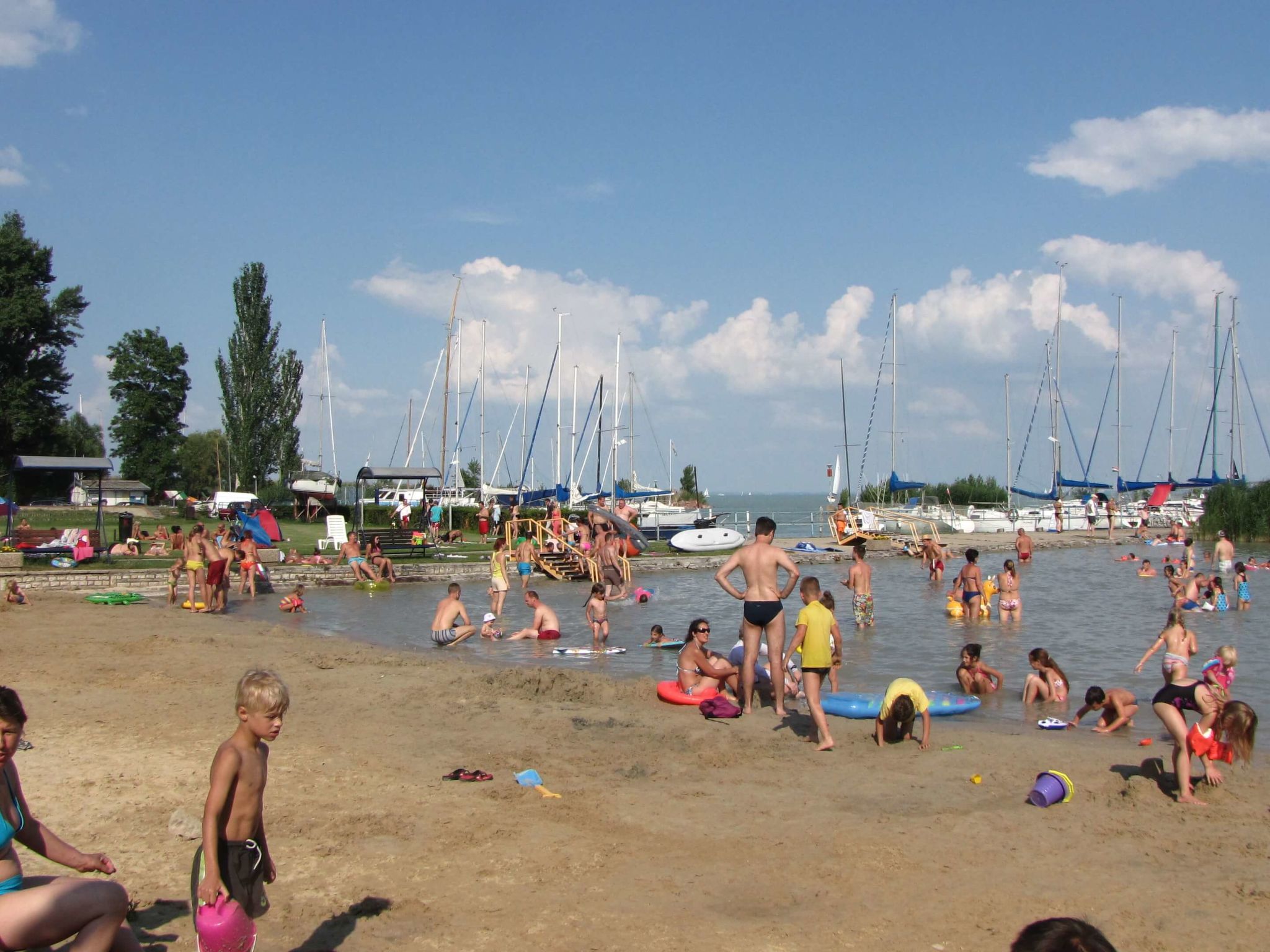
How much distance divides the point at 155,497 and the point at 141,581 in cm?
4015

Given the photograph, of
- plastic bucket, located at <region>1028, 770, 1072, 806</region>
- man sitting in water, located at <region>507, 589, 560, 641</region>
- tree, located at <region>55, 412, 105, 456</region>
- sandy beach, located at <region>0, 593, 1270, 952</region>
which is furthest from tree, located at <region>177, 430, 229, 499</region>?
plastic bucket, located at <region>1028, 770, 1072, 806</region>

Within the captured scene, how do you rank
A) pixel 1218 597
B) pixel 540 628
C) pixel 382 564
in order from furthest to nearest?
pixel 382 564 → pixel 1218 597 → pixel 540 628

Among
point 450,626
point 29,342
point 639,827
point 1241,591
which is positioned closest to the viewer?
point 639,827

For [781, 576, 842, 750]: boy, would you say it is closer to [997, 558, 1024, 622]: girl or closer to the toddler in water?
[997, 558, 1024, 622]: girl

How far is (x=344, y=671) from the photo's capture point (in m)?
12.0

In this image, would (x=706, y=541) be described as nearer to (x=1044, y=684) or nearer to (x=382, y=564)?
(x=382, y=564)

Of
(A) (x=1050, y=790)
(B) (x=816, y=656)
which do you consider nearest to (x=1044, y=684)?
(B) (x=816, y=656)

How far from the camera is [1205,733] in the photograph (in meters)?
7.34

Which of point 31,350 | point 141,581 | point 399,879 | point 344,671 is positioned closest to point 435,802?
point 399,879

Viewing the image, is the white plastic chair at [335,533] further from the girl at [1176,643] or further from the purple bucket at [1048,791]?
the purple bucket at [1048,791]

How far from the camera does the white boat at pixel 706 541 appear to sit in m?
37.2

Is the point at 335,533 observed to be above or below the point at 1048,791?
above

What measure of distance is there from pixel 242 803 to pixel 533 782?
368 centimetres

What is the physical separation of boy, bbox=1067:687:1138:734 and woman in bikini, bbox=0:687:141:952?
9026 mm
